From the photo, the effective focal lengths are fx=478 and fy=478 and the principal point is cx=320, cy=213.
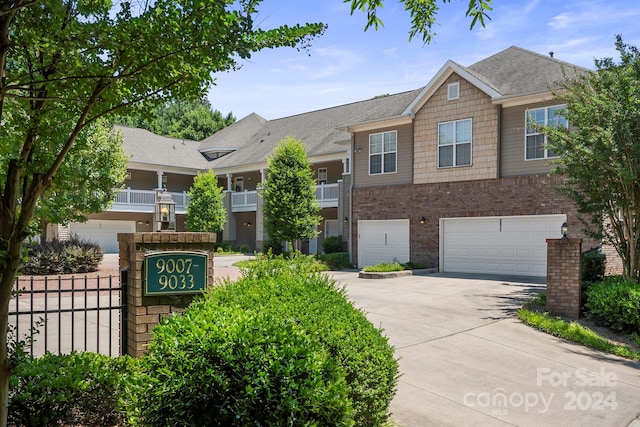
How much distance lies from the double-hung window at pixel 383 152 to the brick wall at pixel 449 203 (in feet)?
3.01

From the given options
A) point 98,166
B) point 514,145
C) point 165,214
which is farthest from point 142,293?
point 514,145

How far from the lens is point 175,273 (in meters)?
4.98

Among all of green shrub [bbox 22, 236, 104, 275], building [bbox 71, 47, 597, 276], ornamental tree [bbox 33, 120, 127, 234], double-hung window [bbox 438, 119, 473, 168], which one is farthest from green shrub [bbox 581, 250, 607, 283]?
green shrub [bbox 22, 236, 104, 275]

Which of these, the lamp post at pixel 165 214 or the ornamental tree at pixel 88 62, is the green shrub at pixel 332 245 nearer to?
the lamp post at pixel 165 214

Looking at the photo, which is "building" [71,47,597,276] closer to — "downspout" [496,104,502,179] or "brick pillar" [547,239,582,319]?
"downspout" [496,104,502,179]

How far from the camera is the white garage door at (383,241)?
19969 millimetres

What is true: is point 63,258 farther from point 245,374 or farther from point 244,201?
point 245,374

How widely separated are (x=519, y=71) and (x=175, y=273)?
680 inches

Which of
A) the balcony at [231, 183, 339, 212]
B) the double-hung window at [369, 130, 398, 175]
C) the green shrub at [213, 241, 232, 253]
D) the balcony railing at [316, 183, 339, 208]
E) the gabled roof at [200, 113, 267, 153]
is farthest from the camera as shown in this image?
the gabled roof at [200, 113, 267, 153]

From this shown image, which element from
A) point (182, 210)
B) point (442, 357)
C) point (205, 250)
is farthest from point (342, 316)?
point (182, 210)

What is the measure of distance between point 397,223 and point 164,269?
16.0 m

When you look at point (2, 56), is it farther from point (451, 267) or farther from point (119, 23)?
point (451, 267)

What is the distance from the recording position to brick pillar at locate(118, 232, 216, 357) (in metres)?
4.79

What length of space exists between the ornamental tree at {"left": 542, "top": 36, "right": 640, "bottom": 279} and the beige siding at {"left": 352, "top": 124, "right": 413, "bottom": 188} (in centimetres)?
896
